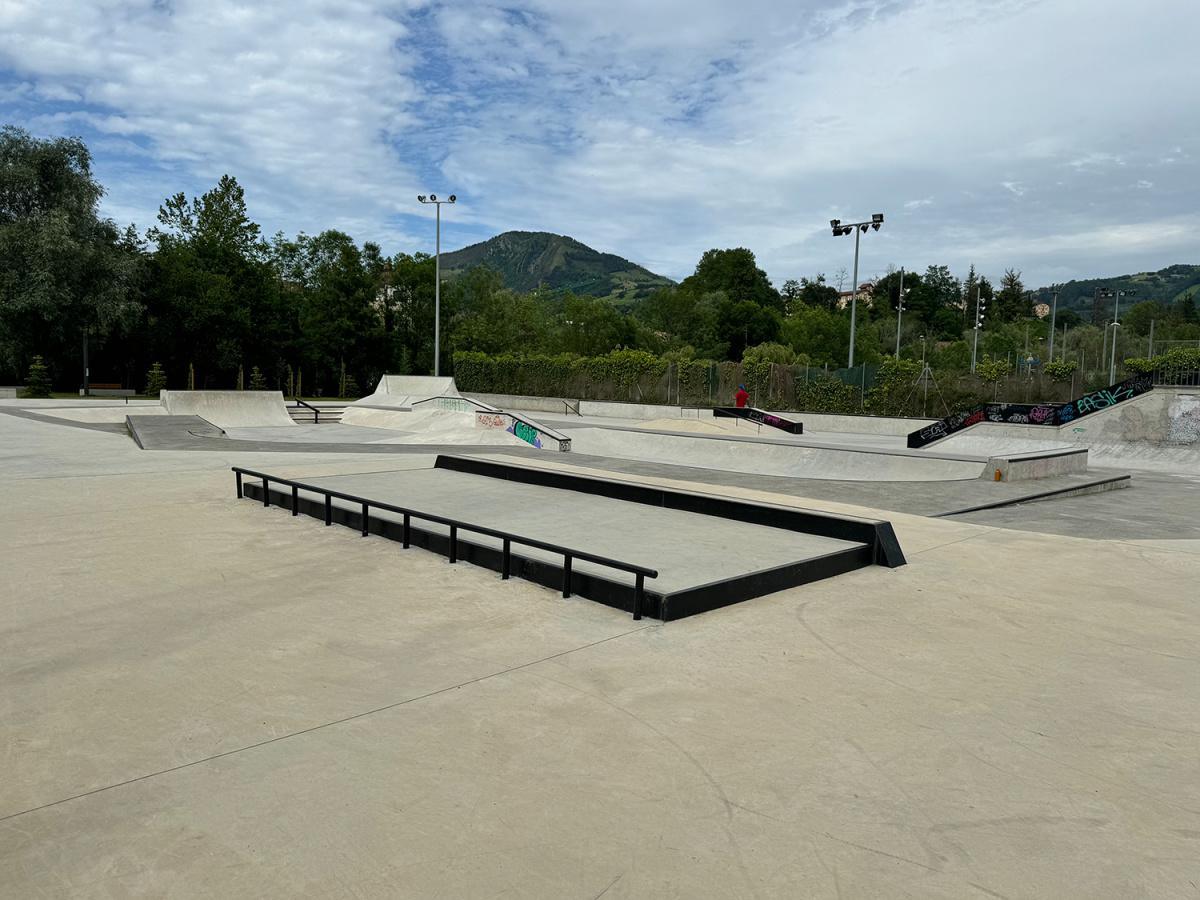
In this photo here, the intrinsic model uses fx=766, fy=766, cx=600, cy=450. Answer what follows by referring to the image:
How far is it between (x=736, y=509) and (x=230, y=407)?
23542mm

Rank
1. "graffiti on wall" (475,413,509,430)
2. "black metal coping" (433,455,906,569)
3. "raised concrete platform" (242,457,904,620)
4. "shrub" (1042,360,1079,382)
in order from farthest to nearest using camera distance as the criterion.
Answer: "shrub" (1042,360,1079,382)
"graffiti on wall" (475,413,509,430)
"black metal coping" (433,455,906,569)
"raised concrete platform" (242,457,904,620)

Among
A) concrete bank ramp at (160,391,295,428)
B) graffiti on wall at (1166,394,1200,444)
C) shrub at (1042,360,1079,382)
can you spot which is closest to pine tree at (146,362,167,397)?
concrete bank ramp at (160,391,295,428)

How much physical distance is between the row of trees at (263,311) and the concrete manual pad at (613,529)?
40923 millimetres

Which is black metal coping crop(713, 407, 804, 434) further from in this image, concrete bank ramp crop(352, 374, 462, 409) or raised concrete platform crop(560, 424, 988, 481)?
concrete bank ramp crop(352, 374, 462, 409)

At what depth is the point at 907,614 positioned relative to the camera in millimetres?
5574

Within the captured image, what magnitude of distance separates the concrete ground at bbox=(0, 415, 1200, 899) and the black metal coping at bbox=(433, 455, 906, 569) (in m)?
0.74

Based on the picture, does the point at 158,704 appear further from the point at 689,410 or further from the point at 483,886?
the point at 689,410

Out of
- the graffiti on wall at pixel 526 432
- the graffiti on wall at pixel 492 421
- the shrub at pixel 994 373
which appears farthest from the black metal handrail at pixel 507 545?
the shrub at pixel 994 373

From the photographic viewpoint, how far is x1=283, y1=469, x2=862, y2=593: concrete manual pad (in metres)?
6.41

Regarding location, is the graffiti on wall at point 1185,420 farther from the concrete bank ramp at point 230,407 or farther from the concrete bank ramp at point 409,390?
the concrete bank ramp at point 409,390

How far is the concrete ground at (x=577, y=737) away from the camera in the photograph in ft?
8.38

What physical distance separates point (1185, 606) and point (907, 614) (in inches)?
93.8

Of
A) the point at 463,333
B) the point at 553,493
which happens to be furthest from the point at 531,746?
the point at 463,333

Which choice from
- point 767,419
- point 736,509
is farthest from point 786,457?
point 767,419
